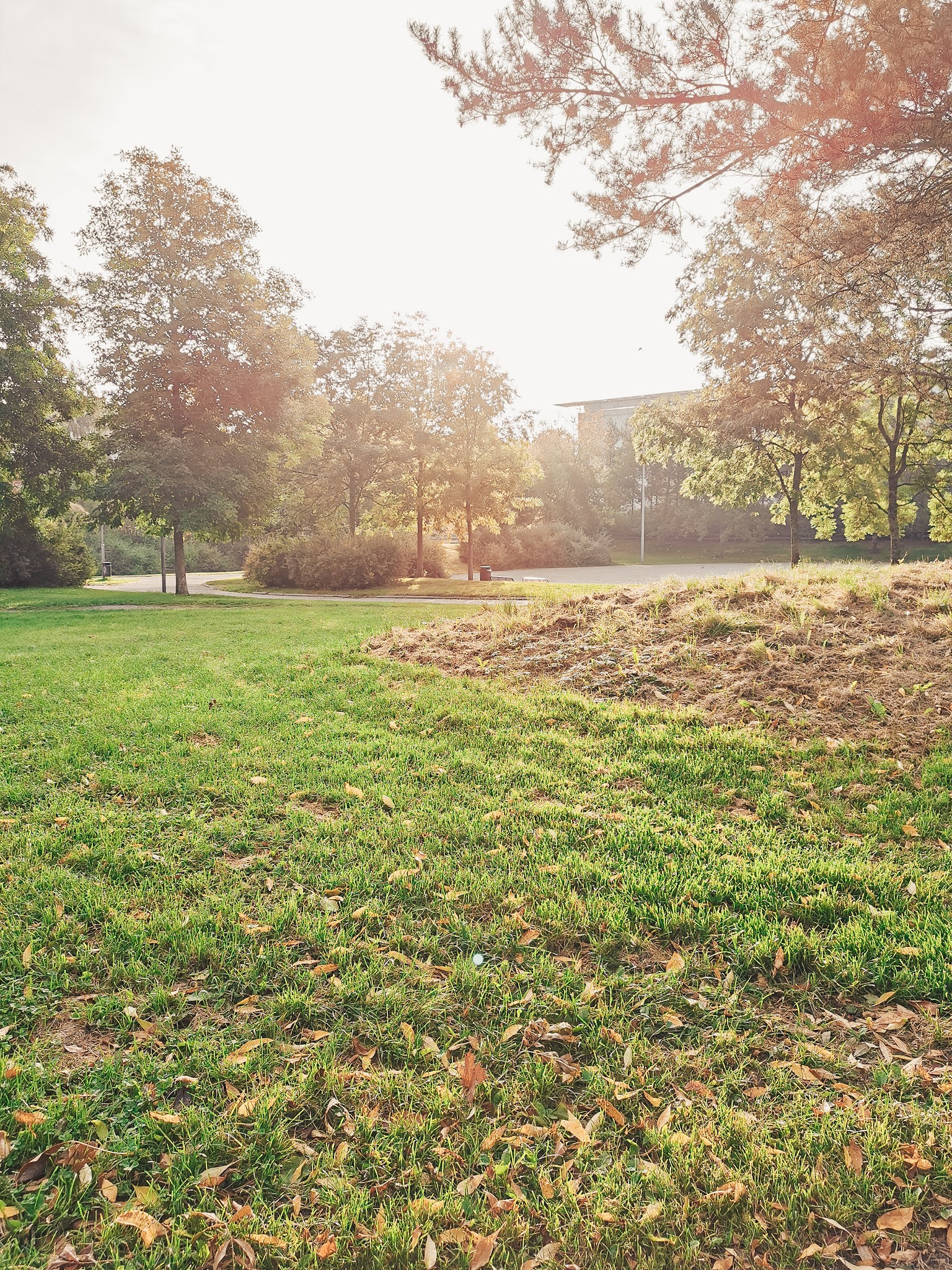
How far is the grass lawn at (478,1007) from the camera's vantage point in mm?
1857

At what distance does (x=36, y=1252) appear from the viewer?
1748 mm

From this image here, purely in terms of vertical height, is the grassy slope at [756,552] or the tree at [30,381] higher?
the tree at [30,381]

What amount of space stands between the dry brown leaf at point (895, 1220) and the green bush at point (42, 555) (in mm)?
27578

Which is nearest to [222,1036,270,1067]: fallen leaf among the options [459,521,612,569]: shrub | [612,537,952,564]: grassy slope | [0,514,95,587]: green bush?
[0,514,95,587]: green bush

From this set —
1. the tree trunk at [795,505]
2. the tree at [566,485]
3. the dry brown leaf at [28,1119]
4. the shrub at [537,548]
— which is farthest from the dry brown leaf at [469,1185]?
the tree at [566,485]

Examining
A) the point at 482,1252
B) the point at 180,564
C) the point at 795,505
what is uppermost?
the point at 795,505

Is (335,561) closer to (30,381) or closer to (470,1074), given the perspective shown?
(30,381)

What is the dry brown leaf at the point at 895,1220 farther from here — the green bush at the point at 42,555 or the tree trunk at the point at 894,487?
the green bush at the point at 42,555

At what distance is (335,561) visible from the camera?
26.4m

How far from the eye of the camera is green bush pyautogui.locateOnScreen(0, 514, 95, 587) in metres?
26.1

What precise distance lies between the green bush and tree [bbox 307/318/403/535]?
32.4ft

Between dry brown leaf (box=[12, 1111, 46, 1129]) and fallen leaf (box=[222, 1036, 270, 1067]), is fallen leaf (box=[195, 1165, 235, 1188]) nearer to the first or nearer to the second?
Answer: fallen leaf (box=[222, 1036, 270, 1067])

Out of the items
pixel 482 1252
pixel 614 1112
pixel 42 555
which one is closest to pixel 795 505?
pixel 614 1112

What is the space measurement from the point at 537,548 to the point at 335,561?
18.2m
